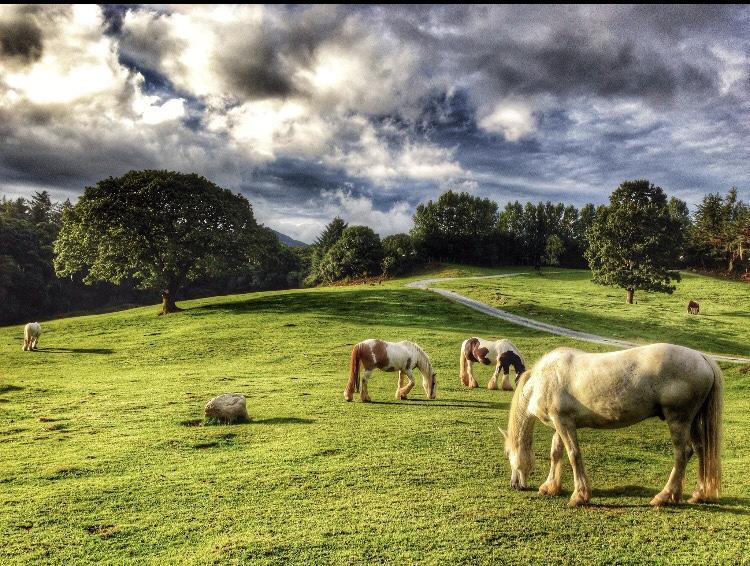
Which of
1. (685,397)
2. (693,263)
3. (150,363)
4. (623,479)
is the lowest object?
(150,363)

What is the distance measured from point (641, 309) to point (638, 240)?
7433 mm

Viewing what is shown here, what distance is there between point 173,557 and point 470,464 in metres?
5.99

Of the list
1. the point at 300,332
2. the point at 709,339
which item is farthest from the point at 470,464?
the point at 709,339

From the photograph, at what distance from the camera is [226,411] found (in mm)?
14141

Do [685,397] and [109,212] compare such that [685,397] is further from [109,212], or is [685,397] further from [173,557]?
[109,212]

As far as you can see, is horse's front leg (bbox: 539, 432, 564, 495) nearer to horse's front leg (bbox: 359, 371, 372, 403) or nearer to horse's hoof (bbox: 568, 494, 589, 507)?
horse's hoof (bbox: 568, 494, 589, 507)

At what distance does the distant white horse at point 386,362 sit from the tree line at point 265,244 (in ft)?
57.1

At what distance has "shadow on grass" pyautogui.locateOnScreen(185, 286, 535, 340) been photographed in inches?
1537

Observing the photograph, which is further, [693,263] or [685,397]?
[693,263]

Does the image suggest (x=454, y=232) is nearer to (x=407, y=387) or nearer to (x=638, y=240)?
(x=638, y=240)

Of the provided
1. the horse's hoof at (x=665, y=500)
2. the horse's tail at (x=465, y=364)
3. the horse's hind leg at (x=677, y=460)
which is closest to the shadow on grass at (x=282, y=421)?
the horse's tail at (x=465, y=364)

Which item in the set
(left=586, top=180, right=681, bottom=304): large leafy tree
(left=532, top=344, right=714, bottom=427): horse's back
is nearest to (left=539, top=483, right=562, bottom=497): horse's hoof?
(left=532, top=344, right=714, bottom=427): horse's back

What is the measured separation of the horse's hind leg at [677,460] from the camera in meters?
7.09

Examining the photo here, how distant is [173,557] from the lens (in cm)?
654
